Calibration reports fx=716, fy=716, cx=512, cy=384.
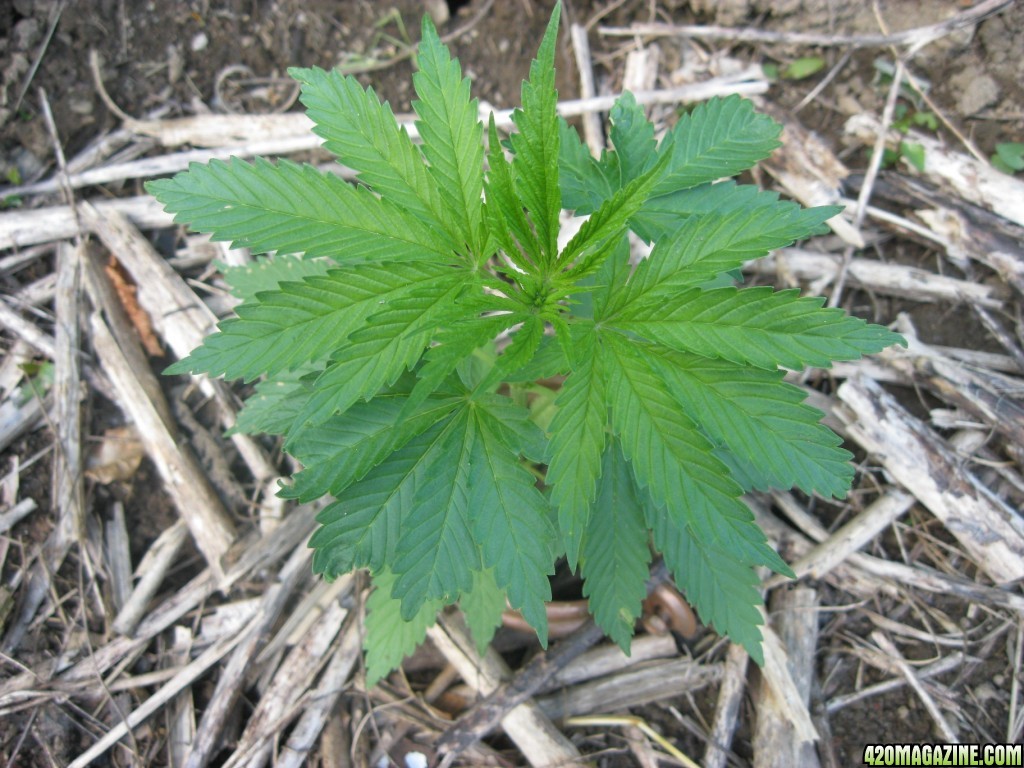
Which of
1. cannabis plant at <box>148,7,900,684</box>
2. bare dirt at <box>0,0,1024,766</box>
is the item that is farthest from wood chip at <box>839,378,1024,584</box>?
cannabis plant at <box>148,7,900,684</box>

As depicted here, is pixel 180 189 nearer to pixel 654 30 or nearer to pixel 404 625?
pixel 404 625

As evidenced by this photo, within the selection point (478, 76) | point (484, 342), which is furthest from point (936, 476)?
point (478, 76)

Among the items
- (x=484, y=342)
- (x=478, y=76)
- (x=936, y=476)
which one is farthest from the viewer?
(x=478, y=76)

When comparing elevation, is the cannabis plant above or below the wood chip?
above

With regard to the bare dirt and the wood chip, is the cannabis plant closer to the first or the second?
the wood chip

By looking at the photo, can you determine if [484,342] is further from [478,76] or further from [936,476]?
[478,76]

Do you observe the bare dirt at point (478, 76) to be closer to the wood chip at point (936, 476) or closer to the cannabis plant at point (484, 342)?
the wood chip at point (936, 476)

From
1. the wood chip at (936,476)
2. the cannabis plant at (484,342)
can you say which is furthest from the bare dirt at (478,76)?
the cannabis plant at (484,342)

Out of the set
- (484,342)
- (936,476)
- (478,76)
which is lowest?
(936,476)
